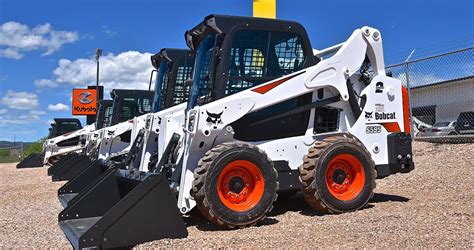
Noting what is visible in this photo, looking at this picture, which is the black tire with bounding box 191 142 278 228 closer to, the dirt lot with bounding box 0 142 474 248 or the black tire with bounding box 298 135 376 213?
the dirt lot with bounding box 0 142 474 248

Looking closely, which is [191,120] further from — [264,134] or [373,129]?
[373,129]

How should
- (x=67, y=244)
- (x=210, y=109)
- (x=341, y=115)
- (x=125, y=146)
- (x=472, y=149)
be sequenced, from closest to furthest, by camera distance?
(x=67, y=244)
(x=210, y=109)
(x=341, y=115)
(x=472, y=149)
(x=125, y=146)

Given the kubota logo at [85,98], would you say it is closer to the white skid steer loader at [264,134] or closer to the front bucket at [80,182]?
the front bucket at [80,182]

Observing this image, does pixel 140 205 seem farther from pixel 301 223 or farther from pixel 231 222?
pixel 301 223

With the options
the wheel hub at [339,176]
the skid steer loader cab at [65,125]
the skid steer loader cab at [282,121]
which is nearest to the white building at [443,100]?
the skid steer loader cab at [282,121]

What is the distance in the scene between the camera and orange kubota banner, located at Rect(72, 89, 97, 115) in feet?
118

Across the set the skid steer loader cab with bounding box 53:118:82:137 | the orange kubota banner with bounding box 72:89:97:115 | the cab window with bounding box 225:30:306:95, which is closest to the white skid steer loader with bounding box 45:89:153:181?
the cab window with bounding box 225:30:306:95

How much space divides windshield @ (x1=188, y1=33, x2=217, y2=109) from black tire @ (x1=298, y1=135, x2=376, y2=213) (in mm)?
1719

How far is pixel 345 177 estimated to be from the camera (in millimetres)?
7156

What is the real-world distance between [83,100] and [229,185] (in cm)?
3209

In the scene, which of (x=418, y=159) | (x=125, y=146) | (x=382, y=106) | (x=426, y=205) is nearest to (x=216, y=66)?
(x=382, y=106)

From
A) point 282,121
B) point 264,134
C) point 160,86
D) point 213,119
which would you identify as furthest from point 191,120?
point 160,86

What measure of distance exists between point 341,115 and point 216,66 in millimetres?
2026

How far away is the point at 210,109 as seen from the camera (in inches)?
250
